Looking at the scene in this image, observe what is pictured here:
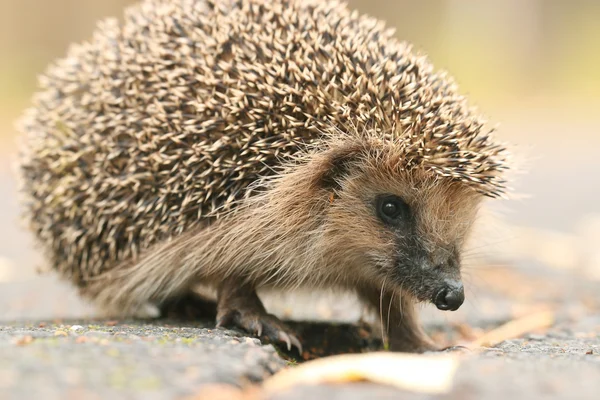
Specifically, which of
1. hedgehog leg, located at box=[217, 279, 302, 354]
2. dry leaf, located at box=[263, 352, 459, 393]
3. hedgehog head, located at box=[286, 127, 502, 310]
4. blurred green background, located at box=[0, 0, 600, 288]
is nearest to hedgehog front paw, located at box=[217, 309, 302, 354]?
hedgehog leg, located at box=[217, 279, 302, 354]

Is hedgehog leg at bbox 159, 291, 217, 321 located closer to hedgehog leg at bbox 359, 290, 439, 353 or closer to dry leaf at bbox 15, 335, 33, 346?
hedgehog leg at bbox 359, 290, 439, 353

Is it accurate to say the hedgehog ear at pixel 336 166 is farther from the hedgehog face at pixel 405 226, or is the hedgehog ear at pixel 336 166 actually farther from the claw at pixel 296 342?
the claw at pixel 296 342

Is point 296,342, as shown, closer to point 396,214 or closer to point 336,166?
point 396,214

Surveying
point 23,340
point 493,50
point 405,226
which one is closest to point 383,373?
point 23,340

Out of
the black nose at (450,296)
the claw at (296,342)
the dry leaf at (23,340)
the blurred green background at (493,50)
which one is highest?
the blurred green background at (493,50)

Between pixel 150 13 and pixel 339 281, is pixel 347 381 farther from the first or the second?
pixel 150 13

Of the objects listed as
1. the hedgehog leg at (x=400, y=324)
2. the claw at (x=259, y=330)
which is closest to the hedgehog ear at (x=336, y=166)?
the hedgehog leg at (x=400, y=324)
